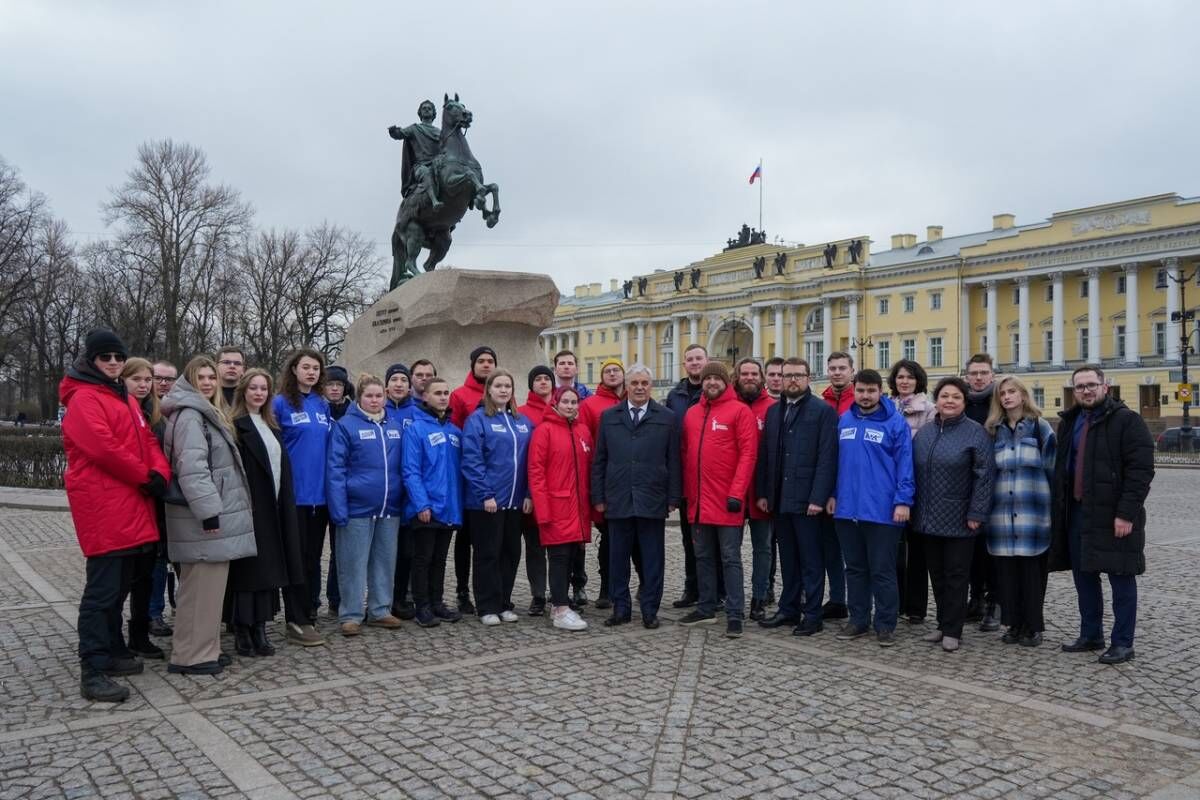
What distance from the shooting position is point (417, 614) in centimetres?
700

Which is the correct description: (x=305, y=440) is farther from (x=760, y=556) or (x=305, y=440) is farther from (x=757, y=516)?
(x=760, y=556)

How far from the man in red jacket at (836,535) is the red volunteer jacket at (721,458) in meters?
0.76

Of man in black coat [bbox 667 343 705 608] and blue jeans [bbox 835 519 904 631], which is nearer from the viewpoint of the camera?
blue jeans [bbox 835 519 904 631]

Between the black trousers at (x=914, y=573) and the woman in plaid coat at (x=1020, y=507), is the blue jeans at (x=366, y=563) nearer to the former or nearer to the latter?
the black trousers at (x=914, y=573)

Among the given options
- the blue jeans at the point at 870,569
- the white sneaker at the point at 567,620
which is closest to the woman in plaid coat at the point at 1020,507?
the blue jeans at the point at 870,569

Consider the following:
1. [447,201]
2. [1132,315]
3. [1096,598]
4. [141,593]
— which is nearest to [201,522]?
[141,593]

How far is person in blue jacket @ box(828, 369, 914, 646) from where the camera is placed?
257 inches

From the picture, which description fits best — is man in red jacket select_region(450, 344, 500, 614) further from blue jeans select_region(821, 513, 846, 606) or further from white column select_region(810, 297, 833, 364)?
white column select_region(810, 297, 833, 364)

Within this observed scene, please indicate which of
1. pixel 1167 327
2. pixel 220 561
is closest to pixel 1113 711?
pixel 220 561

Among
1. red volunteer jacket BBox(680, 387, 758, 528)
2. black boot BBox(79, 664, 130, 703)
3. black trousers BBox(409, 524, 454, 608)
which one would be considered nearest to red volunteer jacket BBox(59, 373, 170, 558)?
black boot BBox(79, 664, 130, 703)

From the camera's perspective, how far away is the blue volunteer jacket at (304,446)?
6535 millimetres

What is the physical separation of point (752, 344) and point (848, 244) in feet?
42.2

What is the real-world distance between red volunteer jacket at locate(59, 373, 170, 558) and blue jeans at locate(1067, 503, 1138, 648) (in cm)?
574

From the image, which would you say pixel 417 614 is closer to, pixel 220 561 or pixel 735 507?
pixel 220 561
